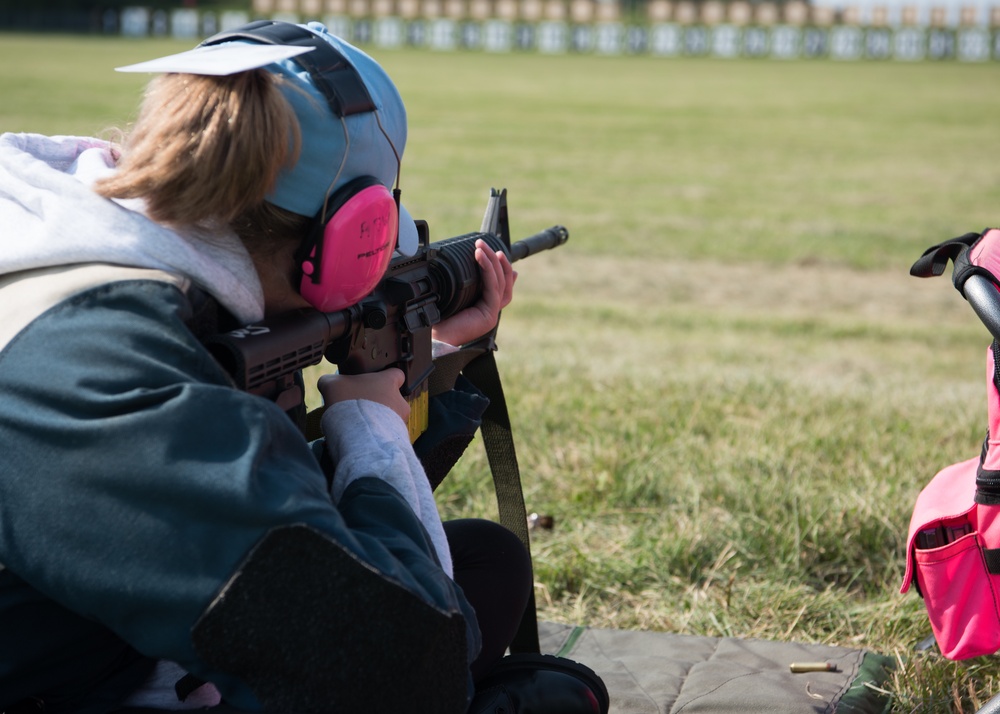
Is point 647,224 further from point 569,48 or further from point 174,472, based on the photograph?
point 569,48

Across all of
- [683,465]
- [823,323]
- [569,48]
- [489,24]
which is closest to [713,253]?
[823,323]

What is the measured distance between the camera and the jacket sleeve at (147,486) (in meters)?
1.22

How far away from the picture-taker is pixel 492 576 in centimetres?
217

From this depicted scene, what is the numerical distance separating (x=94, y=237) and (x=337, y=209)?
324 mm

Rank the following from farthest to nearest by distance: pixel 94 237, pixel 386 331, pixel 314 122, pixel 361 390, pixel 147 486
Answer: pixel 386 331 < pixel 361 390 < pixel 314 122 < pixel 94 237 < pixel 147 486

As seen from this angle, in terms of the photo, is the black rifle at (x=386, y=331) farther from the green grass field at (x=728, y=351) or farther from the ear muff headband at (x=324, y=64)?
the green grass field at (x=728, y=351)

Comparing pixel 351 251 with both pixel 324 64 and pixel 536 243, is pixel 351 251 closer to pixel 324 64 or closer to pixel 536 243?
pixel 324 64

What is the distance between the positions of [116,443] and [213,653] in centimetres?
25

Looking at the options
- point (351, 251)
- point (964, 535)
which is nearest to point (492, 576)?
point (351, 251)

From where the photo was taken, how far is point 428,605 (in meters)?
1.33

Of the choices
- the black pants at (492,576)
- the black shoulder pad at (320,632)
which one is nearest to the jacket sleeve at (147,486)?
the black shoulder pad at (320,632)

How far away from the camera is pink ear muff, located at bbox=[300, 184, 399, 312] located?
60.5 inches

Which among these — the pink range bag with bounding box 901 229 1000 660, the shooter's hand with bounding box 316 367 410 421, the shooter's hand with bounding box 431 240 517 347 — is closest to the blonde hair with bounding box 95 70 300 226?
the shooter's hand with bounding box 316 367 410 421

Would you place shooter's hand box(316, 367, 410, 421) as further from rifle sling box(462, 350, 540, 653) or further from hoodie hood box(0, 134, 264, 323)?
rifle sling box(462, 350, 540, 653)
